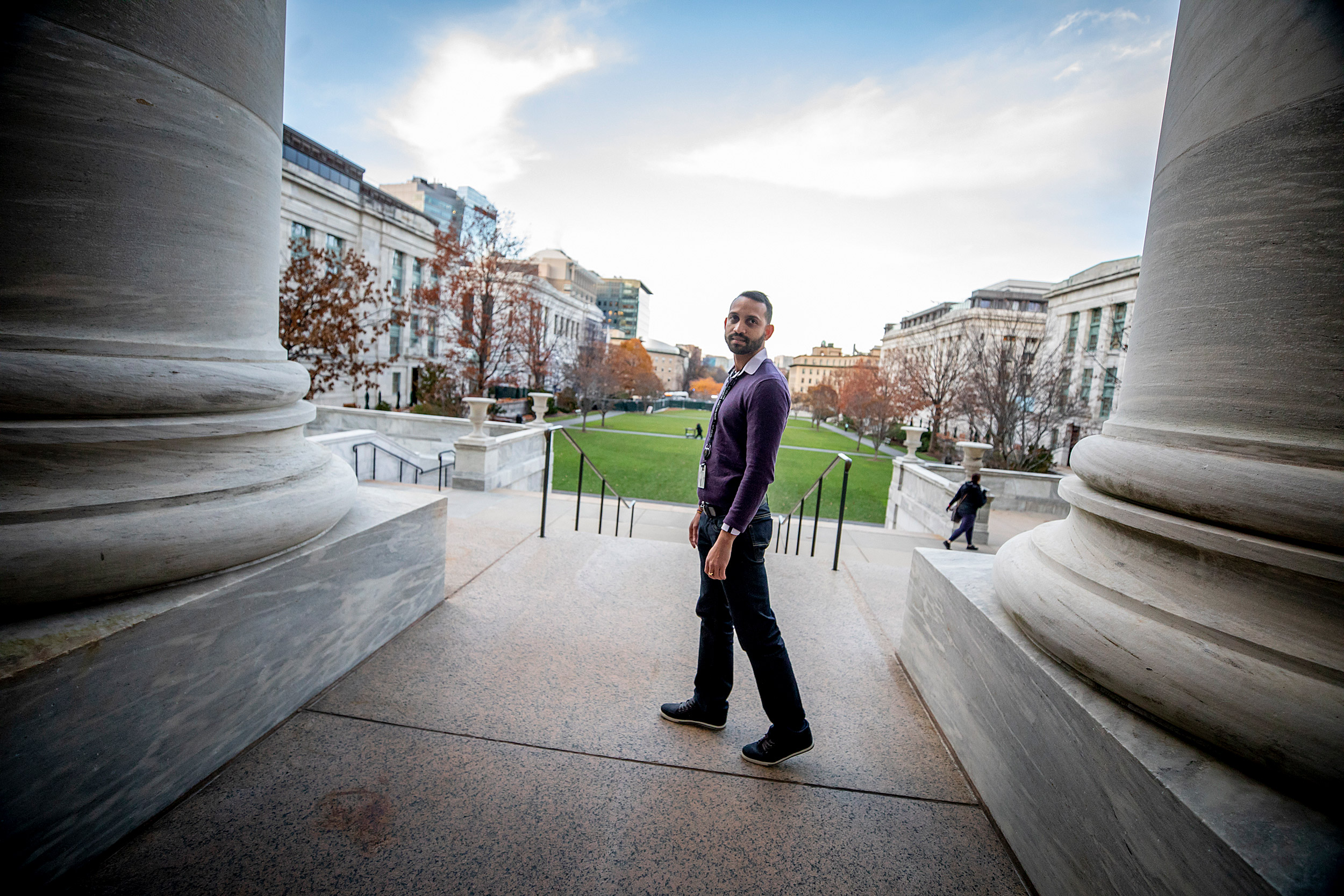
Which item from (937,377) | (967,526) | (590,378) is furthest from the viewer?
(590,378)

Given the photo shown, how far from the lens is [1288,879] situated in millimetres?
1229

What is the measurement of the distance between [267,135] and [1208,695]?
4029 mm

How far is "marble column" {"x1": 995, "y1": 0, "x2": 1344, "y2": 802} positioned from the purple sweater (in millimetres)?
1124

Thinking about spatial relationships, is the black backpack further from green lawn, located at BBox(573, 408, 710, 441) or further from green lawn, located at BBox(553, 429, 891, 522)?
green lawn, located at BBox(573, 408, 710, 441)

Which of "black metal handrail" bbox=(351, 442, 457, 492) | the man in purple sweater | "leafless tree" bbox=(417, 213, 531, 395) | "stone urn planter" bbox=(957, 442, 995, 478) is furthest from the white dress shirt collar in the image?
"leafless tree" bbox=(417, 213, 531, 395)

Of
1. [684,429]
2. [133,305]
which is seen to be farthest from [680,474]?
[684,429]

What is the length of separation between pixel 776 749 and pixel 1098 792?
1.21 m

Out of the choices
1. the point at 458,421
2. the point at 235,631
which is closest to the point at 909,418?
the point at 458,421

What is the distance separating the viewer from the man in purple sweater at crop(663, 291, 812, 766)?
249cm

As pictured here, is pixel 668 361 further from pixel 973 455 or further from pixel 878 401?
pixel 973 455

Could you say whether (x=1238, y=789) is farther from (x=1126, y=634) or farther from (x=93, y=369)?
(x=93, y=369)

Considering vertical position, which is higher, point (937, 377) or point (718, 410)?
point (937, 377)

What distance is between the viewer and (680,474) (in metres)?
22.3

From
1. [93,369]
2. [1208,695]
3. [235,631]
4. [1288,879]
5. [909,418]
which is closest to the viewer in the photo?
[1288,879]
